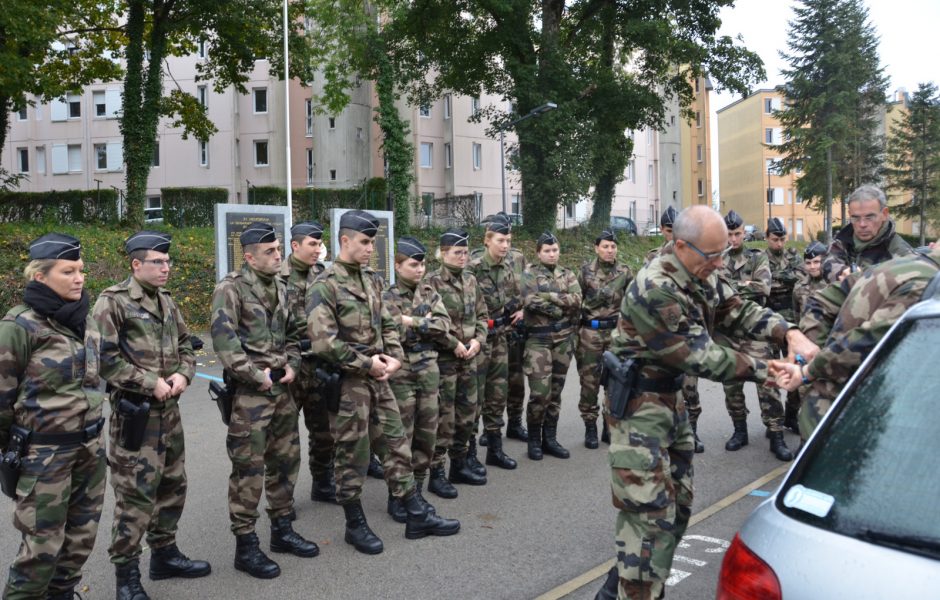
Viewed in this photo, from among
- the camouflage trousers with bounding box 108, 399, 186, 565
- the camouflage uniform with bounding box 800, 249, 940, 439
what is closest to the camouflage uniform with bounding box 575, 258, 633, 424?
the camouflage uniform with bounding box 800, 249, 940, 439

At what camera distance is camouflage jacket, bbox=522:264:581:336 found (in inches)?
323

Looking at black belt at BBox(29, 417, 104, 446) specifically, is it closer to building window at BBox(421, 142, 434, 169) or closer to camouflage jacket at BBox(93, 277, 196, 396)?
camouflage jacket at BBox(93, 277, 196, 396)

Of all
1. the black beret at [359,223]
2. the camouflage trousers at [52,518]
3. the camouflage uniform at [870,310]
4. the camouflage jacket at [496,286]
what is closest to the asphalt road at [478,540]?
the camouflage trousers at [52,518]

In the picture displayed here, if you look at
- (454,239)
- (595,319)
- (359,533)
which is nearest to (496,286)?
(454,239)

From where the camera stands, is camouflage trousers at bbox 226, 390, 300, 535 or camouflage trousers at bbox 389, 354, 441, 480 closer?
camouflage trousers at bbox 226, 390, 300, 535

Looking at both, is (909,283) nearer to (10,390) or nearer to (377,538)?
(377,538)

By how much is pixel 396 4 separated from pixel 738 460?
86.9 ft

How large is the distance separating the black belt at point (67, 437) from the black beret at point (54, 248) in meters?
0.93

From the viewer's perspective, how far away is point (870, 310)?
3.95 metres

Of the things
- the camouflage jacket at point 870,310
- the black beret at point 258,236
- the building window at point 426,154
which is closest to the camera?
the camouflage jacket at point 870,310

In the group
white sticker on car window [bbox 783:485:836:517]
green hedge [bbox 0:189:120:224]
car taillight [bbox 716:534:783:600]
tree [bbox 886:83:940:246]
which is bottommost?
car taillight [bbox 716:534:783:600]

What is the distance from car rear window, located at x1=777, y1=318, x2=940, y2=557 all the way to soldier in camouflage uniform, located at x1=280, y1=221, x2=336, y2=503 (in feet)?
15.3

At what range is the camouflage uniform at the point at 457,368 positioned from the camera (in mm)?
7004

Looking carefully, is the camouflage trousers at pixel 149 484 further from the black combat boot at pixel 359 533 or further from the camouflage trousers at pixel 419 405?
the camouflage trousers at pixel 419 405
